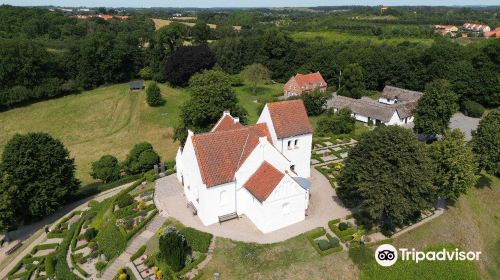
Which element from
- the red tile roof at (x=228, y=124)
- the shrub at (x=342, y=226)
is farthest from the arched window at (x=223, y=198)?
the shrub at (x=342, y=226)

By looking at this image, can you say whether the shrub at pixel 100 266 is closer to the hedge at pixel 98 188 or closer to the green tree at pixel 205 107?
the hedge at pixel 98 188

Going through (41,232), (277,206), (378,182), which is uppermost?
(378,182)

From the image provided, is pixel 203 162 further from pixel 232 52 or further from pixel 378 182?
pixel 232 52

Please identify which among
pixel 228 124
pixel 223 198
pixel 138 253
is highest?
pixel 228 124

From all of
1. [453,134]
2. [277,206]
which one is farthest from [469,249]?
[277,206]

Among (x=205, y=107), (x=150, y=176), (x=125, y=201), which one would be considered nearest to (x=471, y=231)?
(x=205, y=107)

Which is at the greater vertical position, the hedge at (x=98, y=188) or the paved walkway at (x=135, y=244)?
the paved walkway at (x=135, y=244)

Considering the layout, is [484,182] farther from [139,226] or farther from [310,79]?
[310,79]
